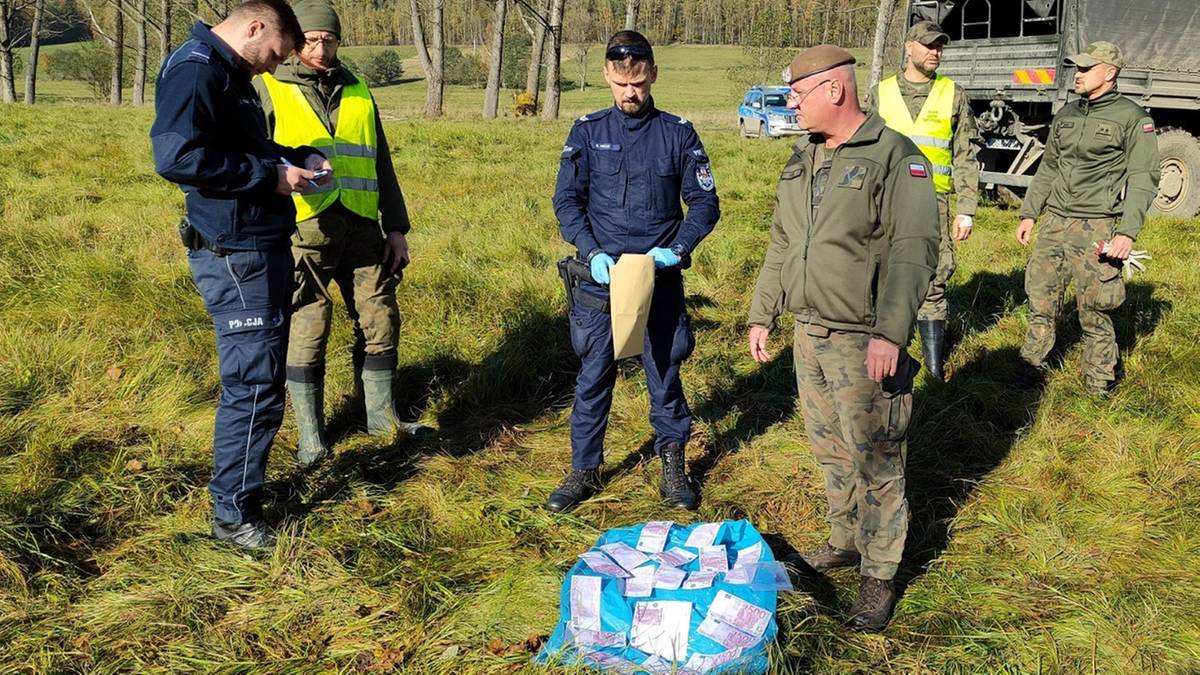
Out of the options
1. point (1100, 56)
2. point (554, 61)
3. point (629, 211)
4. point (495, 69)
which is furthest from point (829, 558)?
point (495, 69)

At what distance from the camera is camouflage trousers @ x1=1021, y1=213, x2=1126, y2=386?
4.64m

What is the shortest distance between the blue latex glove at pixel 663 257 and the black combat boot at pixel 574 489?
1027 mm

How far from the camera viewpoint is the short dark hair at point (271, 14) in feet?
9.21

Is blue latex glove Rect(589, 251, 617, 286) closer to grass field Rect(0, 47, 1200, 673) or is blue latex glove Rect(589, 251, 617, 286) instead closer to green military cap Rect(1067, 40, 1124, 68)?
grass field Rect(0, 47, 1200, 673)

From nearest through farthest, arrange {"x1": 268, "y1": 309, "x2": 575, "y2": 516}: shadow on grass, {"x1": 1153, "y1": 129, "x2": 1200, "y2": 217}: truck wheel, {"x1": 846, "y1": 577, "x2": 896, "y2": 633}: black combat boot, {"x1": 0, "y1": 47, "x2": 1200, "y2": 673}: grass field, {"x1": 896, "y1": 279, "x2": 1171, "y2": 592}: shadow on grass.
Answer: {"x1": 0, "y1": 47, "x2": 1200, "y2": 673}: grass field → {"x1": 846, "y1": 577, "x2": 896, "y2": 633}: black combat boot → {"x1": 896, "y1": 279, "x2": 1171, "y2": 592}: shadow on grass → {"x1": 268, "y1": 309, "x2": 575, "y2": 516}: shadow on grass → {"x1": 1153, "y1": 129, "x2": 1200, "y2": 217}: truck wheel

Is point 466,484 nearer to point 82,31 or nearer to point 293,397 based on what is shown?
point 293,397

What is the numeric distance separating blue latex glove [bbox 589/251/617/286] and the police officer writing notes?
2.15 feet

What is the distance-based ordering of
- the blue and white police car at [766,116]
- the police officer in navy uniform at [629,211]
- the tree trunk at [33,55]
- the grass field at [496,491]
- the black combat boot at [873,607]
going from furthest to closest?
1. the tree trunk at [33,55]
2. the blue and white police car at [766,116]
3. the police officer in navy uniform at [629,211]
4. the black combat boot at [873,607]
5. the grass field at [496,491]

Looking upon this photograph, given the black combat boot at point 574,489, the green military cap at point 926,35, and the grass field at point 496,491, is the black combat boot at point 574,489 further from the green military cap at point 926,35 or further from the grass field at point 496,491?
the green military cap at point 926,35

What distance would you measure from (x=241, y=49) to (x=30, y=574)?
6.43ft

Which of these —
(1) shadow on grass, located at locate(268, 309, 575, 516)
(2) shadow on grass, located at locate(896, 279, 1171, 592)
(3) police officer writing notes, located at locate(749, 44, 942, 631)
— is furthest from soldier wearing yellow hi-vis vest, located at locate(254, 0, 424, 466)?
(2) shadow on grass, located at locate(896, 279, 1171, 592)

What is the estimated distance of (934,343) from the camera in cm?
504

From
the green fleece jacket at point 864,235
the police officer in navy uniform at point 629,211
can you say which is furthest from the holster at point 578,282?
the green fleece jacket at point 864,235

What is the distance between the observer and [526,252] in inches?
281
